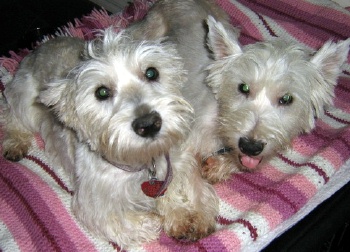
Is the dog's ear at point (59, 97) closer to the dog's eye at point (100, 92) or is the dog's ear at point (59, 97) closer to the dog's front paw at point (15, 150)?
the dog's eye at point (100, 92)

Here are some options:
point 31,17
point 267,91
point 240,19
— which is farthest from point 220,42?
point 31,17

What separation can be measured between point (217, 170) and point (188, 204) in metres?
0.48

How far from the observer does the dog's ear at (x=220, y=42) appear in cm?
341

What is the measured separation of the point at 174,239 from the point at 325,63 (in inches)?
68.2

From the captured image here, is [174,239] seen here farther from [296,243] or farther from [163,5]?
[163,5]

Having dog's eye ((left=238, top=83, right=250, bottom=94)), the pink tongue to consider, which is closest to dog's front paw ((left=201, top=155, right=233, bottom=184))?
the pink tongue

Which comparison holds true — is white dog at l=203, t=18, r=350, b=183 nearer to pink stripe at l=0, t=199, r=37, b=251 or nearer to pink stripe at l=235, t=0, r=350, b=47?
pink stripe at l=235, t=0, r=350, b=47

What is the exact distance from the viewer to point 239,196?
11.5ft

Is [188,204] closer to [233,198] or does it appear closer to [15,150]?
[233,198]

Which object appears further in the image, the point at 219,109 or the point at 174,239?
the point at 219,109

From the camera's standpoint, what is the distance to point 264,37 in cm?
489

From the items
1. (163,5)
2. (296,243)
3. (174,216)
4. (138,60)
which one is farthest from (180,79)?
(163,5)

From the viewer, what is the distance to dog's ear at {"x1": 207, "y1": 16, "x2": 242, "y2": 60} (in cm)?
341

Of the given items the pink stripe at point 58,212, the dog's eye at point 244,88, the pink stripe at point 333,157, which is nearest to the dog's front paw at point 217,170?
the dog's eye at point 244,88
